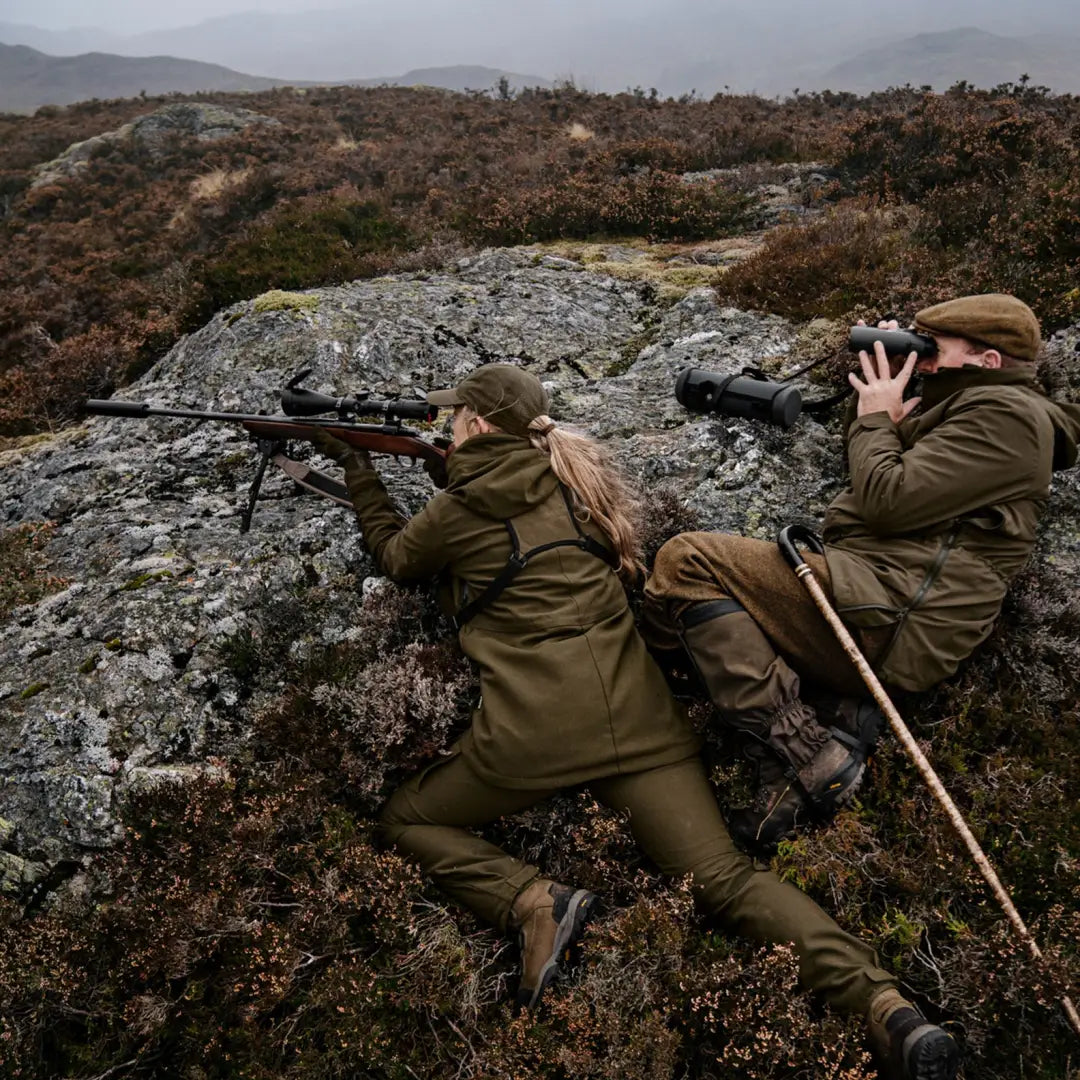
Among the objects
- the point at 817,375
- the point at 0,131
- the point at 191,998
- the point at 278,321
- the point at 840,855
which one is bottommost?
the point at 191,998

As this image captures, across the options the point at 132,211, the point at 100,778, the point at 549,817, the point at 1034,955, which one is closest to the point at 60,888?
the point at 100,778

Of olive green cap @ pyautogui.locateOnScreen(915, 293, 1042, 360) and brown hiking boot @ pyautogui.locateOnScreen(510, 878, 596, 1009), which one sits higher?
olive green cap @ pyautogui.locateOnScreen(915, 293, 1042, 360)

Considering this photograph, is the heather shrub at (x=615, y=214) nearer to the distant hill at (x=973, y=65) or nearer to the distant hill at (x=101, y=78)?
the distant hill at (x=101, y=78)

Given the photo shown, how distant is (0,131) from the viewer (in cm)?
2161

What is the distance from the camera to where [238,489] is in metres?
5.23

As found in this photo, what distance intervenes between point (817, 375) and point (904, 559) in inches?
111

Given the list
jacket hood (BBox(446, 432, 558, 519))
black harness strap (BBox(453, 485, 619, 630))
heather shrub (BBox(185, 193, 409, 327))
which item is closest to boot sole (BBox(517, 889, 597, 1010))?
black harness strap (BBox(453, 485, 619, 630))

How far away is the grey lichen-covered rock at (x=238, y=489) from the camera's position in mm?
3561

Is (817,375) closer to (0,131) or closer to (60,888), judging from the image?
(60,888)

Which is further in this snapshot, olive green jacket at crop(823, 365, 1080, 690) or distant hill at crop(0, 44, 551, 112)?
distant hill at crop(0, 44, 551, 112)

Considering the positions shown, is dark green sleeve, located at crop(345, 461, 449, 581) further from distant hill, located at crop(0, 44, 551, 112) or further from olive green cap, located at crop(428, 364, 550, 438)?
distant hill, located at crop(0, 44, 551, 112)

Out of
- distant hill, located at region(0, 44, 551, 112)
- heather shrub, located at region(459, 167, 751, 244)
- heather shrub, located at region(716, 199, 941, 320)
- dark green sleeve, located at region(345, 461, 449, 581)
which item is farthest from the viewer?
distant hill, located at region(0, 44, 551, 112)

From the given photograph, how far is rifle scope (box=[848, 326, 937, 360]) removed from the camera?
3.62 m

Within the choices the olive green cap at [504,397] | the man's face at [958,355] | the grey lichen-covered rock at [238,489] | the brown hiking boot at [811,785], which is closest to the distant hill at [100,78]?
the grey lichen-covered rock at [238,489]
